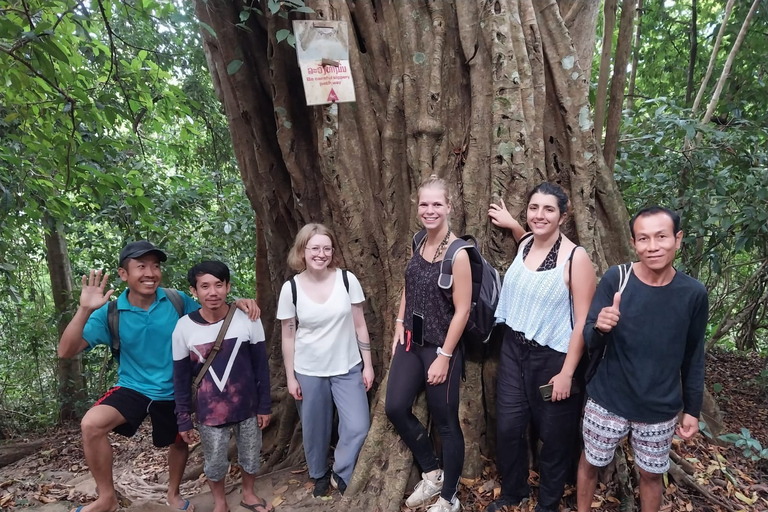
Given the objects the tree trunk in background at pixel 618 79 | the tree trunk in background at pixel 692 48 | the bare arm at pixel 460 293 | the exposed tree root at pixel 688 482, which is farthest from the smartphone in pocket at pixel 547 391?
the tree trunk in background at pixel 692 48

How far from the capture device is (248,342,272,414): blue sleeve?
313 centimetres

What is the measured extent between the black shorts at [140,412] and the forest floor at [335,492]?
22.0 inches

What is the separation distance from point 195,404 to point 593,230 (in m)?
2.85

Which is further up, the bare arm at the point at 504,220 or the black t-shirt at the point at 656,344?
the bare arm at the point at 504,220

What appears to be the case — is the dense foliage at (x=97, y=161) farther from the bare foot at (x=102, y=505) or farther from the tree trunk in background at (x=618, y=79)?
the tree trunk in background at (x=618, y=79)

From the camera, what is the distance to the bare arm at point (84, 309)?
9.28 ft

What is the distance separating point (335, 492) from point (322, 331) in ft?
3.82

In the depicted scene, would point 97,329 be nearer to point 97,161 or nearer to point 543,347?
point 543,347

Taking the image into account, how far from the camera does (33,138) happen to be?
4133 millimetres

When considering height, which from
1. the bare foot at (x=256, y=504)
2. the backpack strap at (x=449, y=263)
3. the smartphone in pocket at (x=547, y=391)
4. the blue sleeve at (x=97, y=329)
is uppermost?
the backpack strap at (x=449, y=263)

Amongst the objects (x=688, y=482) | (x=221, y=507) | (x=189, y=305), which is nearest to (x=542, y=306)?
(x=688, y=482)

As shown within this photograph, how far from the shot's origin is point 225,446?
304cm

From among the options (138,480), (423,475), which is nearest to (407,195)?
(423,475)

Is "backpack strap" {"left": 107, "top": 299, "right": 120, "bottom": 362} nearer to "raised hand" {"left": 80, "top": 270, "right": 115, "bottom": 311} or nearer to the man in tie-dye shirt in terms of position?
"raised hand" {"left": 80, "top": 270, "right": 115, "bottom": 311}
